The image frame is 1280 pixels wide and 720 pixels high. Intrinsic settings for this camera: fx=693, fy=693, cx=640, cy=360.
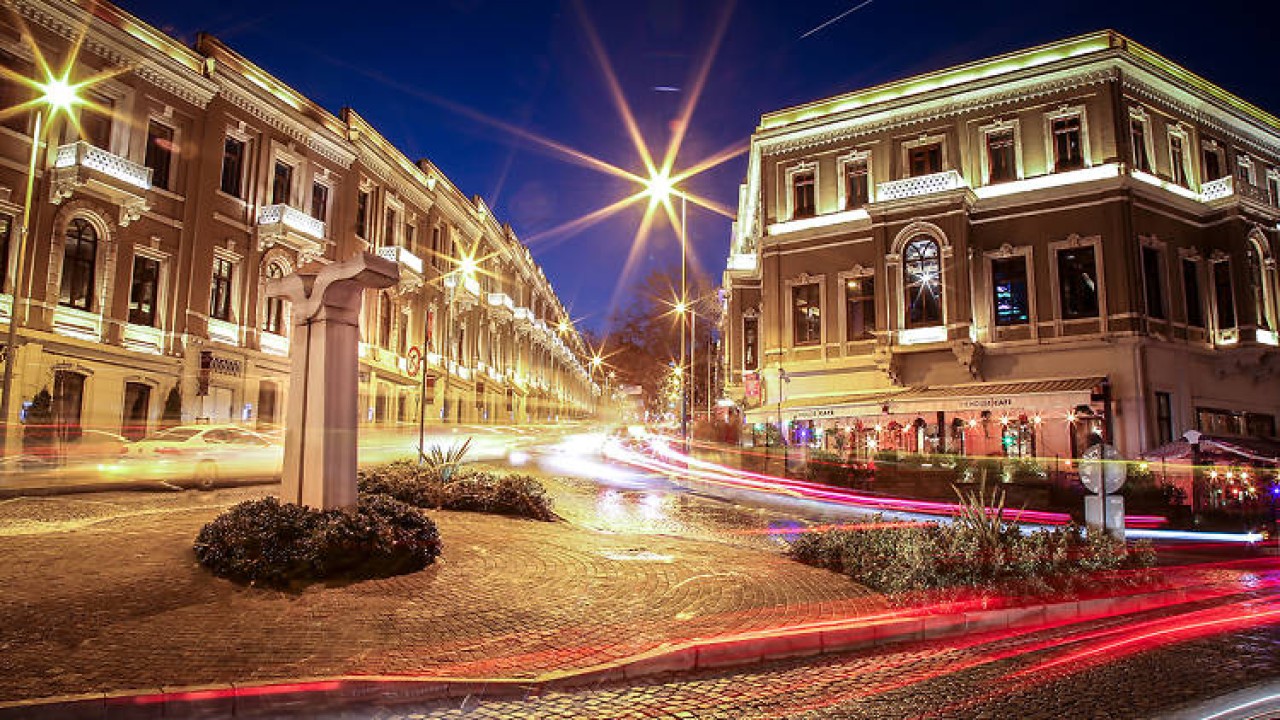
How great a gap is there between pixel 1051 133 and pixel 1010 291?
634 cm

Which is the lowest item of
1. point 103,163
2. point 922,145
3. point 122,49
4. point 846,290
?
point 846,290

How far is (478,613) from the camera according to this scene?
6.45 metres

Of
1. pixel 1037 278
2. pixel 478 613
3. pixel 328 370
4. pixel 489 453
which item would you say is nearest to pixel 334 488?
pixel 328 370

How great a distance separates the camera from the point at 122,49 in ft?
78.3

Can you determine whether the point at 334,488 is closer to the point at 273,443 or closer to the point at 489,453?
the point at 273,443

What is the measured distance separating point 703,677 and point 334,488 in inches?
201

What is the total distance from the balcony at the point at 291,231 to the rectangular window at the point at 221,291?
172 centimetres

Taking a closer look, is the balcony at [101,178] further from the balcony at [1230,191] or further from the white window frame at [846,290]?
the balcony at [1230,191]

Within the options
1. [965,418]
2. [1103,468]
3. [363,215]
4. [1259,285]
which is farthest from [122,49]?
[1259,285]

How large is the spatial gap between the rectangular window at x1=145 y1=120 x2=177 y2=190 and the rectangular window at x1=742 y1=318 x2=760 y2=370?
2603cm

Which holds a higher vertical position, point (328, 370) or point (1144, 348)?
point (1144, 348)

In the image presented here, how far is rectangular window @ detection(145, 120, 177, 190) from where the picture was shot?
25547mm

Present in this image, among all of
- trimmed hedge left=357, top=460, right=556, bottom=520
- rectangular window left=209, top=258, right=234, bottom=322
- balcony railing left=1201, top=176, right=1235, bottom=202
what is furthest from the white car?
balcony railing left=1201, top=176, right=1235, bottom=202

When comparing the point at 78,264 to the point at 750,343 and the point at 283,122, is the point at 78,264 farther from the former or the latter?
the point at 750,343
